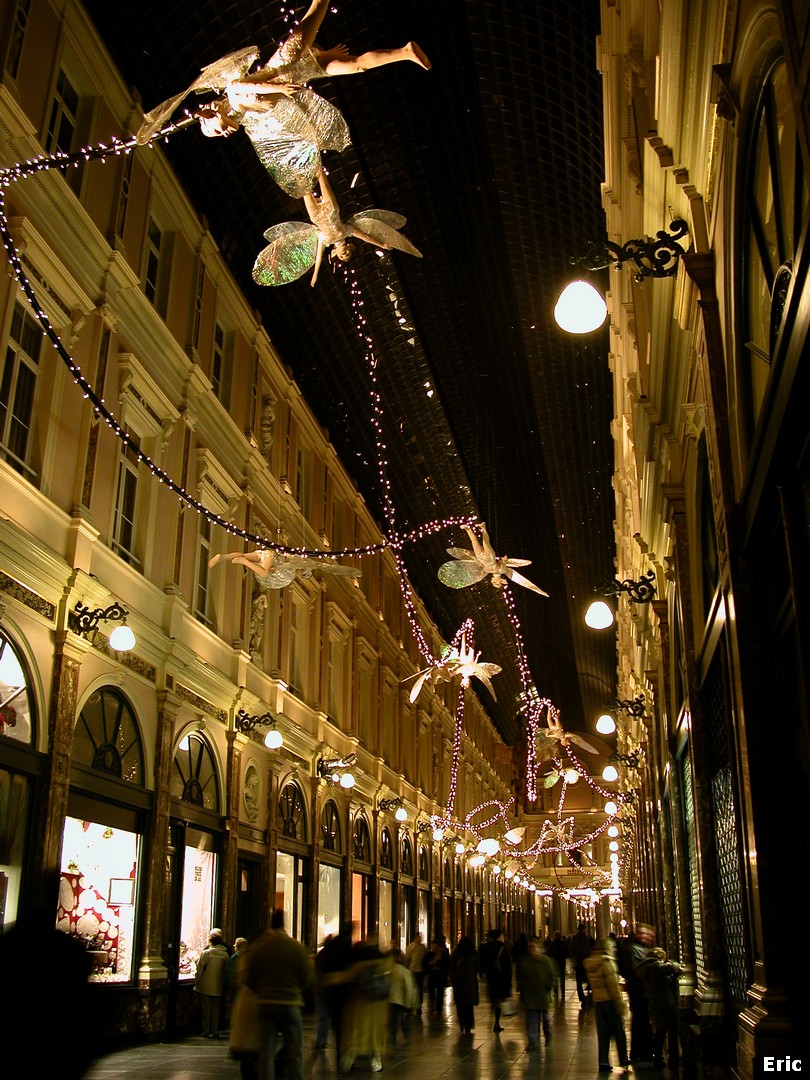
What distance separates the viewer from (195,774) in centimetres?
1461

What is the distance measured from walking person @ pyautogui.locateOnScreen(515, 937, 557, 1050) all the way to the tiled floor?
0.94ft

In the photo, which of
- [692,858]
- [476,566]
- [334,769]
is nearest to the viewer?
[692,858]

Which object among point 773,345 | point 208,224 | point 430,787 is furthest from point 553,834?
point 773,345

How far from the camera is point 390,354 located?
19.6 metres

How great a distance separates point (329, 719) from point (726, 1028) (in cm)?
1493

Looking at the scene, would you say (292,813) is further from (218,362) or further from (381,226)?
(381,226)

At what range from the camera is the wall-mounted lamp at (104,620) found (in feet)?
35.1

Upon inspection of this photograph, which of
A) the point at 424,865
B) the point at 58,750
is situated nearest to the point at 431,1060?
the point at 58,750

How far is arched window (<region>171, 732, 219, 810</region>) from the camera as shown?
14029 mm

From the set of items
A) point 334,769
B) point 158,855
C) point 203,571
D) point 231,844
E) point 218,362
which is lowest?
point 158,855

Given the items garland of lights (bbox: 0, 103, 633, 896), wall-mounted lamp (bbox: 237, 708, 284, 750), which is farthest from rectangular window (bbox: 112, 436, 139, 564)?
wall-mounted lamp (bbox: 237, 708, 284, 750)

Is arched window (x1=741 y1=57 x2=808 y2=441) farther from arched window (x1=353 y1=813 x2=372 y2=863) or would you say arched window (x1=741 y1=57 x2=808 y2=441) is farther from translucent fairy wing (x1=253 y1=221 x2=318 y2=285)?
arched window (x1=353 y1=813 x2=372 y2=863)

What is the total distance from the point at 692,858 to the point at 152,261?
1083cm

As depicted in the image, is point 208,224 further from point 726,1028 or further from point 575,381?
point 726,1028
